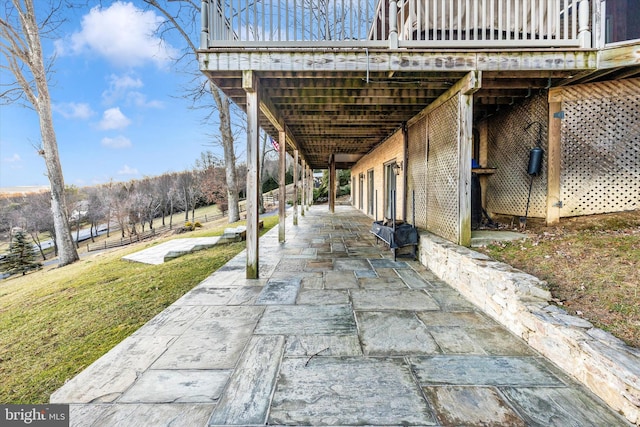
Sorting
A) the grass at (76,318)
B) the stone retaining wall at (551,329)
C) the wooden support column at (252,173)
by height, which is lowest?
the grass at (76,318)

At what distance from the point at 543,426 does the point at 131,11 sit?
48.5ft

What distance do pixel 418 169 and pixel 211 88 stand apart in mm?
9991

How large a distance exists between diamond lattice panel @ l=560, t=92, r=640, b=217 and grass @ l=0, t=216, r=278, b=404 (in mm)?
5548

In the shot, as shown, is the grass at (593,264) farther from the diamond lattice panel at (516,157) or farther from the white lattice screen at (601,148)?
the diamond lattice panel at (516,157)

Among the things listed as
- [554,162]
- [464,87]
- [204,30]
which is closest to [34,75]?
[204,30]

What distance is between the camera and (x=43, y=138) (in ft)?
26.2

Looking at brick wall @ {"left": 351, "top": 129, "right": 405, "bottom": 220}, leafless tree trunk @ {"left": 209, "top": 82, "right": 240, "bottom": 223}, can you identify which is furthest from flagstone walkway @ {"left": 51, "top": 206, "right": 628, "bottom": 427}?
leafless tree trunk @ {"left": 209, "top": 82, "right": 240, "bottom": 223}

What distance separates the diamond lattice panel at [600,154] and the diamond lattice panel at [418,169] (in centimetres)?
190

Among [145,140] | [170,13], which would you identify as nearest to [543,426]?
[170,13]

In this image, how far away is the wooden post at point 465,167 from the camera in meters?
3.59

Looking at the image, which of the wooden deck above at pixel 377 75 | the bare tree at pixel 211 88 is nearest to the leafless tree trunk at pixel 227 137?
the bare tree at pixel 211 88

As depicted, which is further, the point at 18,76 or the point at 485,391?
the point at 18,76

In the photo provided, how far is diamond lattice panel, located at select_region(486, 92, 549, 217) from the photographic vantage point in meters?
4.25

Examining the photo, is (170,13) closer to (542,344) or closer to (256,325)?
(256,325)
